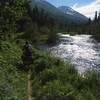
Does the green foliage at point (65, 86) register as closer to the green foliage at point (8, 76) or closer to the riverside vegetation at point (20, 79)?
the riverside vegetation at point (20, 79)

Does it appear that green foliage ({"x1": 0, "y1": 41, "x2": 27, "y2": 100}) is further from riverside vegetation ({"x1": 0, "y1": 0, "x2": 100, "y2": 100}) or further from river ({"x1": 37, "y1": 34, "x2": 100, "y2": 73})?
river ({"x1": 37, "y1": 34, "x2": 100, "y2": 73})

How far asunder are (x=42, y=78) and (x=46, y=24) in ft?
311

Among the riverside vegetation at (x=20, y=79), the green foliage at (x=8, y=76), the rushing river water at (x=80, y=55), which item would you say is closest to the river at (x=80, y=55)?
the rushing river water at (x=80, y=55)

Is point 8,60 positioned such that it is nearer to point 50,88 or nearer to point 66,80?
point 50,88

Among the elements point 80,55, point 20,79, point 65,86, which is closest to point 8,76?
point 20,79

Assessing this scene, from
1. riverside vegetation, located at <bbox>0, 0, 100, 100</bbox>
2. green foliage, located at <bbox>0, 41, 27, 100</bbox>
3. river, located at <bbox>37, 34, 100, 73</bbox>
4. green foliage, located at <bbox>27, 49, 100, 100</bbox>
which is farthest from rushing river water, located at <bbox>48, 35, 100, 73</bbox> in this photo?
green foliage, located at <bbox>0, 41, 27, 100</bbox>

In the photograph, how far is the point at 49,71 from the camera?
18766 millimetres

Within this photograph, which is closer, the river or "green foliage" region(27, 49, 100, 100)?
"green foliage" region(27, 49, 100, 100)

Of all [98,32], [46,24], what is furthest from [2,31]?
[98,32]

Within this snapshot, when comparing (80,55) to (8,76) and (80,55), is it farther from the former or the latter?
(8,76)

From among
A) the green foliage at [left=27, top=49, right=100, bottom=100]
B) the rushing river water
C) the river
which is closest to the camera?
the green foliage at [left=27, top=49, right=100, bottom=100]

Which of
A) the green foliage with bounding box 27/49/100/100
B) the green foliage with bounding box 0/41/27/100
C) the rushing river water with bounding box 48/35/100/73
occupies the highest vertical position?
the green foliage with bounding box 0/41/27/100

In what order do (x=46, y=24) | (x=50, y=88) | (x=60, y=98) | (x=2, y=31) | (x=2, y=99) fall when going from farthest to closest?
1. (x=46, y=24)
2. (x=50, y=88)
3. (x=60, y=98)
4. (x=2, y=31)
5. (x=2, y=99)

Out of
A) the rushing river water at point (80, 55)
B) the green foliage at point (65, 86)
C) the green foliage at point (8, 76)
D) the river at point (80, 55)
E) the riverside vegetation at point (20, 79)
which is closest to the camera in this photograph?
the green foliage at point (8, 76)
